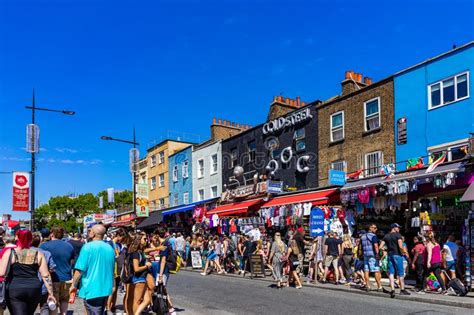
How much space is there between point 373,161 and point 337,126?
3063 millimetres

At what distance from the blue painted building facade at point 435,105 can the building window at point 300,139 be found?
6.27 metres

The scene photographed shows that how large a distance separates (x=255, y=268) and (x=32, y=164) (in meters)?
9.86

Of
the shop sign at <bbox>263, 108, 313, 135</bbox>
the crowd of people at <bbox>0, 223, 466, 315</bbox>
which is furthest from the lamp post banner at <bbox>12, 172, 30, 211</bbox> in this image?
the shop sign at <bbox>263, 108, 313, 135</bbox>

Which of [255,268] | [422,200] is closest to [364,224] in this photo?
[422,200]

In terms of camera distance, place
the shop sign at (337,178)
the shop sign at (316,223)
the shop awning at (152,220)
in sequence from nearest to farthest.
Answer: the shop sign at (316,223) → the shop sign at (337,178) → the shop awning at (152,220)

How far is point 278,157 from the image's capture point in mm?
28156

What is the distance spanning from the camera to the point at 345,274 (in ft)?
52.9

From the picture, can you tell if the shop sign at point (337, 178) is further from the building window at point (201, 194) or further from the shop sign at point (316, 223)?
the building window at point (201, 194)

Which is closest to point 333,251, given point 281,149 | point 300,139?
point 300,139

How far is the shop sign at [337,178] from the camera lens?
1876 cm

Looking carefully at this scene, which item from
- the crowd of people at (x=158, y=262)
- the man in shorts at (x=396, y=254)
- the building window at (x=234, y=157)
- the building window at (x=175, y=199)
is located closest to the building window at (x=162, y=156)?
the building window at (x=175, y=199)

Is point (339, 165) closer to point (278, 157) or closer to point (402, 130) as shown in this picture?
point (402, 130)

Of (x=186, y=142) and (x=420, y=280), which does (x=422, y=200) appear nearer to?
(x=420, y=280)

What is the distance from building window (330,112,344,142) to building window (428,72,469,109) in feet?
16.6
